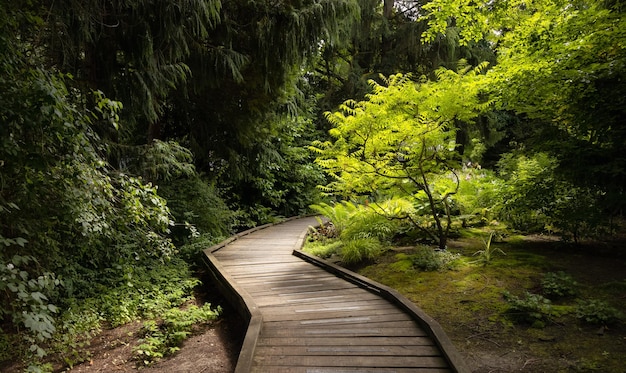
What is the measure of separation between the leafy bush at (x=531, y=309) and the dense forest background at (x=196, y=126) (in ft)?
6.19

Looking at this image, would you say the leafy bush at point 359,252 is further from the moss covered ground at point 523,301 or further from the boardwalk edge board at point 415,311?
the boardwalk edge board at point 415,311

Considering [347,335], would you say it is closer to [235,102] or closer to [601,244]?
[601,244]

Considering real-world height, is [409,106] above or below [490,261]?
above

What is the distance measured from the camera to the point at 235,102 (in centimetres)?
785

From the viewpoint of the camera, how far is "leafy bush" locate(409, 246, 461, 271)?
5395mm

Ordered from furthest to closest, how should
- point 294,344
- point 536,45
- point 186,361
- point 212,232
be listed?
1. point 212,232
2. point 536,45
3. point 186,361
4. point 294,344

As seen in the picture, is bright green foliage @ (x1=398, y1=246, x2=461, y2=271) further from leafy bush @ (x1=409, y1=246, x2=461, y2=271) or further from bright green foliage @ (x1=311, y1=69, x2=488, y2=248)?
bright green foliage @ (x1=311, y1=69, x2=488, y2=248)

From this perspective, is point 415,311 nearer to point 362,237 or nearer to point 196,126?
point 362,237

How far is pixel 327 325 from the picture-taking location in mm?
3832

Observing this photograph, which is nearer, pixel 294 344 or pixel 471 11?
pixel 294 344

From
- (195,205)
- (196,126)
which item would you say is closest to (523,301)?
(196,126)

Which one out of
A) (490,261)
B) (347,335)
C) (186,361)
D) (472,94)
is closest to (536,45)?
(472,94)

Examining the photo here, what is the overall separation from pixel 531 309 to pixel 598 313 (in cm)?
58

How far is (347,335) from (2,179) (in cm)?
326
